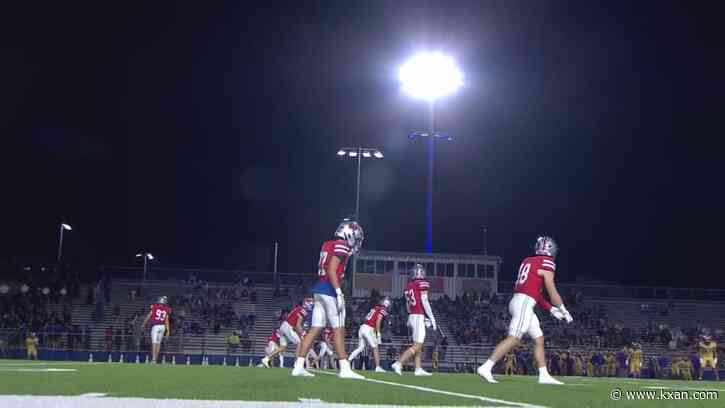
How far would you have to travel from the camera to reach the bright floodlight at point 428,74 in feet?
126

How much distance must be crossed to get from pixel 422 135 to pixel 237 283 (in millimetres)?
15292

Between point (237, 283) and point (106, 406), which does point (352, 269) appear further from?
point (106, 406)

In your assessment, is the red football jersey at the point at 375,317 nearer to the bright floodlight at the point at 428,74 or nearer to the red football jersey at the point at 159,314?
the red football jersey at the point at 159,314

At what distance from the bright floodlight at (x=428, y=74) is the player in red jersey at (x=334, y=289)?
28.1 meters

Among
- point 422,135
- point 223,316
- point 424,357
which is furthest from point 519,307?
point 223,316

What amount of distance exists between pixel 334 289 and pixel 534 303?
2724 mm

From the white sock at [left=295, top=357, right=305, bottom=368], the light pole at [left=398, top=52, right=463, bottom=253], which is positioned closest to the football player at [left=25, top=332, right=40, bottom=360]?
the light pole at [left=398, top=52, right=463, bottom=253]

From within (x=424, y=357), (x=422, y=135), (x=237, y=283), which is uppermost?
(x=422, y=135)

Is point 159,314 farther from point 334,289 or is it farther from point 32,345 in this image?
point 334,289

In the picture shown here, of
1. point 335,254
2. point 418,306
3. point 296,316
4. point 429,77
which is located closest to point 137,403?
point 335,254

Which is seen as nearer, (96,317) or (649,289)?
(96,317)

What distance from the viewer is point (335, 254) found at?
35.0 ft

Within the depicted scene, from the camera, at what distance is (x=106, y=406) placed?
5141 mm

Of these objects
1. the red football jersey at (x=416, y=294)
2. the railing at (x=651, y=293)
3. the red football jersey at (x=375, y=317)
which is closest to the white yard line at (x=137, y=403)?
the red football jersey at (x=416, y=294)
